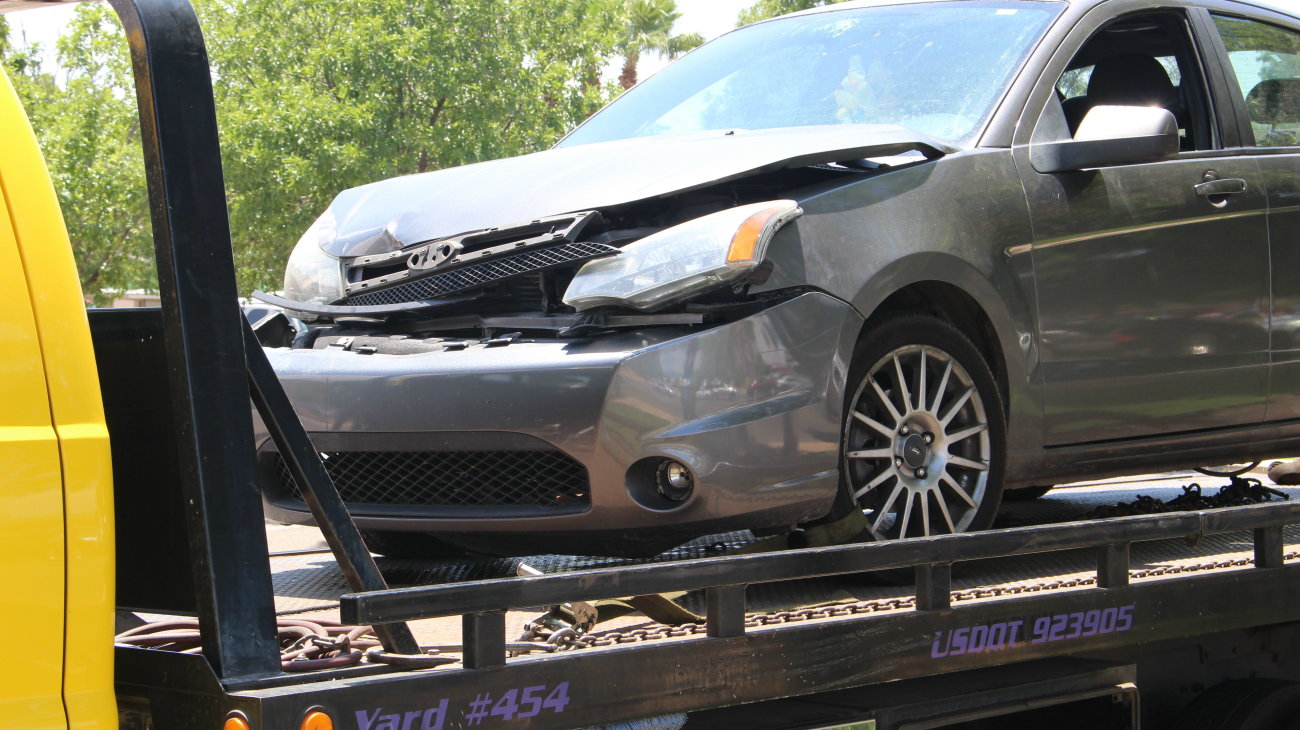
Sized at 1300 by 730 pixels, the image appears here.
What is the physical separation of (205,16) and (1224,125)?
21.5m

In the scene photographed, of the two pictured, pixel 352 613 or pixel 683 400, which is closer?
pixel 352 613

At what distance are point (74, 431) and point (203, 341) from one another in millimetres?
215

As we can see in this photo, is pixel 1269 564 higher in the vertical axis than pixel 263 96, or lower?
lower

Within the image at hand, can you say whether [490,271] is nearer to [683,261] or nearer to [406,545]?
[683,261]

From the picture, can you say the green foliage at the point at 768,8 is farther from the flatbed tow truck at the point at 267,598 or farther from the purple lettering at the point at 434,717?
the purple lettering at the point at 434,717

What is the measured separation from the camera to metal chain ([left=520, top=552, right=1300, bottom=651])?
236cm

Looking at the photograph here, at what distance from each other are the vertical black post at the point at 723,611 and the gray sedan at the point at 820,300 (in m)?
0.72

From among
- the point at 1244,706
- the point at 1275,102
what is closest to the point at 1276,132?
the point at 1275,102

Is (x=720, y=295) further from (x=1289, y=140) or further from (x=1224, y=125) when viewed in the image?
(x=1289, y=140)

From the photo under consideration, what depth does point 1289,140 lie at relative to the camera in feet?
15.3

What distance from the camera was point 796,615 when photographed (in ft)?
8.53

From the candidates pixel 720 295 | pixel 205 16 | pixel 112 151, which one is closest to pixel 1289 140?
pixel 720 295

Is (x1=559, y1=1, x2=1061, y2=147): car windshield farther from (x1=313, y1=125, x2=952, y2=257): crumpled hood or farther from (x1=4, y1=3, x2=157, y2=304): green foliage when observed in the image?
(x1=4, y1=3, x2=157, y2=304): green foliage

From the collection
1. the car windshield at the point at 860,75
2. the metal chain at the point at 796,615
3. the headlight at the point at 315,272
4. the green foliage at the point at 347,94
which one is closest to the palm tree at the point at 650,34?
the green foliage at the point at 347,94
